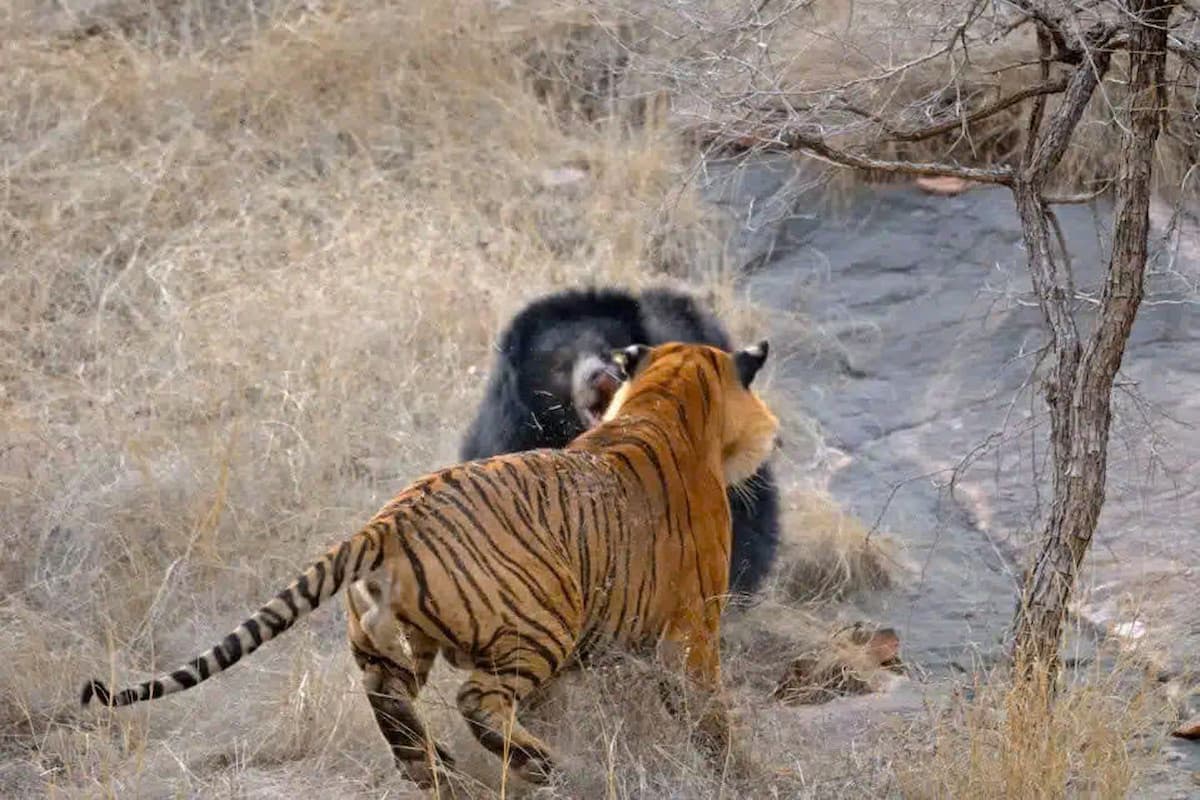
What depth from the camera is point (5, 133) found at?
9469 mm

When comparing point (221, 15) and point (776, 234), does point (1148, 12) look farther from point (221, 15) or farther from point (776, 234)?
point (221, 15)

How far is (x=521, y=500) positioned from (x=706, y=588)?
0.63 meters

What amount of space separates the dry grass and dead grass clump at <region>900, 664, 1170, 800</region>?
284 mm

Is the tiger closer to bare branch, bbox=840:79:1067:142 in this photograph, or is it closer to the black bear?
bare branch, bbox=840:79:1067:142

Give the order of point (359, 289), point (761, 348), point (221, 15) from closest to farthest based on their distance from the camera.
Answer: point (761, 348) → point (359, 289) → point (221, 15)

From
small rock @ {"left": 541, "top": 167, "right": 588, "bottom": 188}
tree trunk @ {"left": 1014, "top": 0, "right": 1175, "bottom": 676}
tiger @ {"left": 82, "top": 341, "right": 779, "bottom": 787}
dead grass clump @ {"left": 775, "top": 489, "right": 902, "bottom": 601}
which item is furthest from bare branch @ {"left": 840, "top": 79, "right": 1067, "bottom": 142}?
small rock @ {"left": 541, "top": 167, "right": 588, "bottom": 188}

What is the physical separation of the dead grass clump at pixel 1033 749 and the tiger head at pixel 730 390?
99cm

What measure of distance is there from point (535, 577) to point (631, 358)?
1.08 m

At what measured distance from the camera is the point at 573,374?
19.6 feet

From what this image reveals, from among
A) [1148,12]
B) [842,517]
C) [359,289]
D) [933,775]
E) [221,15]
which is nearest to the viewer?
[933,775]

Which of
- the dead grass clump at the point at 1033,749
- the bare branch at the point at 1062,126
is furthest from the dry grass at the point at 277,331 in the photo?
the bare branch at the point at 1062,126

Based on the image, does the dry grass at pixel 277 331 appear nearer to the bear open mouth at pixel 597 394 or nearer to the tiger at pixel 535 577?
the tiger at pixel 535 577

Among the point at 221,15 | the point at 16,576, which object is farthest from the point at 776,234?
the point at 16,576

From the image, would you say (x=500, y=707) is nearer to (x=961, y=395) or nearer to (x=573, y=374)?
(x=573, y=374)
